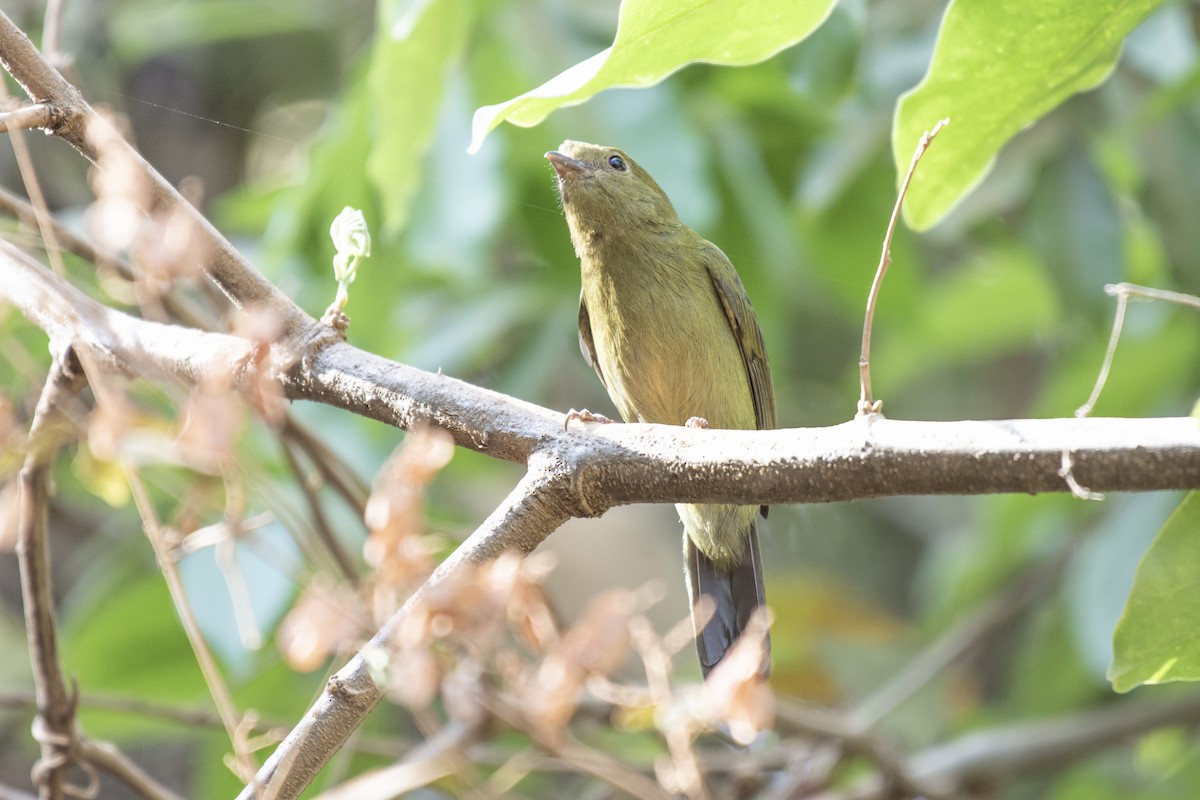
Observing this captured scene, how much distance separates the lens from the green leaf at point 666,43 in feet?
6.10

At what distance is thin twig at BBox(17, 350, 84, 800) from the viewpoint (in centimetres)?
210

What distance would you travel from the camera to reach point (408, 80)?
2832 millimetres

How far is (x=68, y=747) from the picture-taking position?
2209 mm

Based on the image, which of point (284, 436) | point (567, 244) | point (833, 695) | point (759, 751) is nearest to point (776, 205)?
point (567, 244)

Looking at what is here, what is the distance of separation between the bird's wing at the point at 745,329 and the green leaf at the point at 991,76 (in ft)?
4.10

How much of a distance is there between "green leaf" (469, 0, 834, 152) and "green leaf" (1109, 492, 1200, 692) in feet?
2.91

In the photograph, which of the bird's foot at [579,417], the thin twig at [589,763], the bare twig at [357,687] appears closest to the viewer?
the thin twig at [589,763]

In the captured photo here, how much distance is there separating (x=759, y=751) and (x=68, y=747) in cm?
224

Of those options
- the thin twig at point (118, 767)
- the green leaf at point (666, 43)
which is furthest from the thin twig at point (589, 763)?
the thin twig at point (118, 767)

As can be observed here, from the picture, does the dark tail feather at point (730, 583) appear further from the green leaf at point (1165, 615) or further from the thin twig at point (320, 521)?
the green leaf at point (1165, 615)

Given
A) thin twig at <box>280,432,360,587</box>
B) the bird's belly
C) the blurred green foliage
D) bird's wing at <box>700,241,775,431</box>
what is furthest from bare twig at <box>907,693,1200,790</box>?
thin twig at <box>280,432,360,587</box>

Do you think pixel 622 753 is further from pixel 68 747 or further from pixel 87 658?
pixel 68 747

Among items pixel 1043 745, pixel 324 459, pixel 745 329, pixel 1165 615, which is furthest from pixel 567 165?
pixel 1043 745

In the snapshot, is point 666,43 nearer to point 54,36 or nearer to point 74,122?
point 74,122
